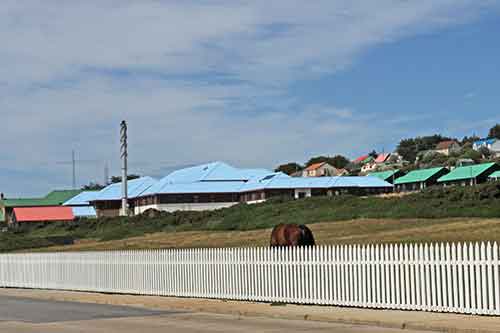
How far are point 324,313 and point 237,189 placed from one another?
98.5 m

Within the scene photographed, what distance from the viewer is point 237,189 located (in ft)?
388

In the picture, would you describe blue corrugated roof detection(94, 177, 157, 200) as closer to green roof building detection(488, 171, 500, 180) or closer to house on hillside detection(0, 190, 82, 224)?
house on hillside detection(0, 190, 82, 224)

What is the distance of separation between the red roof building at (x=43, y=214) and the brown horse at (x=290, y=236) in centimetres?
9458

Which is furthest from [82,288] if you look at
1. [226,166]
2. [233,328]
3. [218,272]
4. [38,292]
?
[226,166]

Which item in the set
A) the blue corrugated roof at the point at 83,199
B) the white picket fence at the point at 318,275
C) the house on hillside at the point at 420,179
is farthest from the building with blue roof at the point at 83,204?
the white picket fence at the point at 318,275

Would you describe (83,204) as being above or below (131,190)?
below

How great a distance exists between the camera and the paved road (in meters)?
17.3

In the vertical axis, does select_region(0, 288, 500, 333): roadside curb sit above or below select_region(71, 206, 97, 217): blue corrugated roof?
below

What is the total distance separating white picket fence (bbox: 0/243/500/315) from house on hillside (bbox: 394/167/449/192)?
102939 millimetres

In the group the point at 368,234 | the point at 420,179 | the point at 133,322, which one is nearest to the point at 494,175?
the point at 420,179

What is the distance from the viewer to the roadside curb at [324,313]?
654 inches

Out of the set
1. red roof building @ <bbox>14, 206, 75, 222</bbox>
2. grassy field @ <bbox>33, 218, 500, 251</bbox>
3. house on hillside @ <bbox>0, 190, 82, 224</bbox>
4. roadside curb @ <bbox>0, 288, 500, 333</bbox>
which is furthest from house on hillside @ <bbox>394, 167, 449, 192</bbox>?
roadside curb @ <bbox>0, 288, 500, 333</bbox>

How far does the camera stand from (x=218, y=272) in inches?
989

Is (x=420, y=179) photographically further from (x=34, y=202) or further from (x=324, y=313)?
(x=324, y=313)
